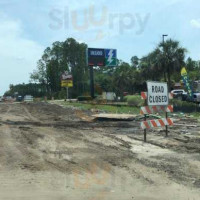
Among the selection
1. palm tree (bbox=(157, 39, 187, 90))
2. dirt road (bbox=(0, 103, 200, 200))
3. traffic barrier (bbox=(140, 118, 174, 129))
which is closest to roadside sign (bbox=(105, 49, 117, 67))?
palm tree (bbox=(157, 39, 187, 90))

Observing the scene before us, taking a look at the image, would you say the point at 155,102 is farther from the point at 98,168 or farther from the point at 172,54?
the point at 172,54

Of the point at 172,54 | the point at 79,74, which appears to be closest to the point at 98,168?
the point at 172,54

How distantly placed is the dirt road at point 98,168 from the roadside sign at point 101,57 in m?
43.4

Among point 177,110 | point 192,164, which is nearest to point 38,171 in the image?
point 192,164

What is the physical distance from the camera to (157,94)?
44.1 feet

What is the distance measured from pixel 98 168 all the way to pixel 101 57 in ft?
160

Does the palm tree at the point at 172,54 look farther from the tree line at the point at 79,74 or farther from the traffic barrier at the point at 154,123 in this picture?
the traffic barrier at the point at 154,123

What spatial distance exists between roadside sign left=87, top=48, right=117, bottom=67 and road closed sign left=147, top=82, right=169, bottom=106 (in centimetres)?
4172

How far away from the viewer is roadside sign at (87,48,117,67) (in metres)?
55.5

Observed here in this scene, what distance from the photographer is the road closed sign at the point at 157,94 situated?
1302cm

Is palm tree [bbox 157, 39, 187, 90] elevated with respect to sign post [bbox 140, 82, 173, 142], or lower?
elevated

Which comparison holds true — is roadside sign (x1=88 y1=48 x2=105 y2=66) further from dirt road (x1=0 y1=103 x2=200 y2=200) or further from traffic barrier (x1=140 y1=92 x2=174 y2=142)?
dirt road (x1=0 y1=103 x2=200 y2=200)

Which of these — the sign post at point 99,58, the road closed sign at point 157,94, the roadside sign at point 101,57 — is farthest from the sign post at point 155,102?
the roadside sign at point 101,57

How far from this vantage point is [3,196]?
19.9 ft
